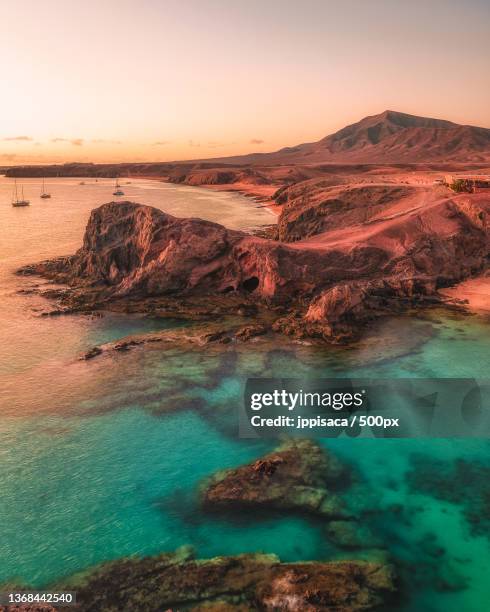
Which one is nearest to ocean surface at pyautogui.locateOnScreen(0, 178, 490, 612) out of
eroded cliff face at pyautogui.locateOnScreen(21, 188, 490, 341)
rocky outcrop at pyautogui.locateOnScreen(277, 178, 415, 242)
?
eroded cliff face at pyautogui.locateOnScreen(21, 188, 490, 341)

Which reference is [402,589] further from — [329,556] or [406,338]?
[406,338]

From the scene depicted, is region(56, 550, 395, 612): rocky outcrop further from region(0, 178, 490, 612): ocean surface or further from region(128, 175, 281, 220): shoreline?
region(128, 175, 281, 220): shoreline

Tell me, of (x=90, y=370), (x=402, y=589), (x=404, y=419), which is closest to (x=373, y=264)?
(x=404, y=419)

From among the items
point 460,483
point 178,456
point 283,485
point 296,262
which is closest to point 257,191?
point 296,262

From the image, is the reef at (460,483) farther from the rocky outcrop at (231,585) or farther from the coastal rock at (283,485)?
the rocky outcrop at (231,585)

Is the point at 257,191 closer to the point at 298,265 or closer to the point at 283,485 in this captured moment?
the point at 298,265

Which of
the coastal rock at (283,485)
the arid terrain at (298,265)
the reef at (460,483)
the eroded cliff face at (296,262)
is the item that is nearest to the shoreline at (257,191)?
the eroded cliff face at (296,262)

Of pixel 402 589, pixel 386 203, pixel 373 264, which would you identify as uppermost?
pixel 386 203
